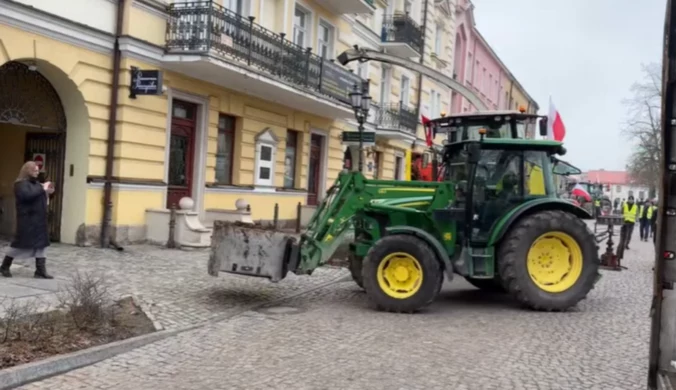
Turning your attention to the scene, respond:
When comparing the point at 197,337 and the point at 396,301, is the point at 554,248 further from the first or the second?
the point at 197,337

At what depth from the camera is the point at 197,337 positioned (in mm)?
6988

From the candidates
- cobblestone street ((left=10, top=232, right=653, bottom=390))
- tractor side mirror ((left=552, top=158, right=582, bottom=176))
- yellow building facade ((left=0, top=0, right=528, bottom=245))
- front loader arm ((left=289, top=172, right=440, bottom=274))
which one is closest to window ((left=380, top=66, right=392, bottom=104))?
yellow building facade ((left=0, top=0, right=528, bottom=245))

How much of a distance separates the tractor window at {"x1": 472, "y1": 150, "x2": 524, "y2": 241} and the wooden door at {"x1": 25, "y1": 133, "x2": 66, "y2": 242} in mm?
8354

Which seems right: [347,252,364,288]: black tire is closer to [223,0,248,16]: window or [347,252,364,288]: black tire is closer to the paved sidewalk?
the paved sidewalk

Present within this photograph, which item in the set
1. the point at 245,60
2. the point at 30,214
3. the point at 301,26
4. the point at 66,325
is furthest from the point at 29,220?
the point at 301,26

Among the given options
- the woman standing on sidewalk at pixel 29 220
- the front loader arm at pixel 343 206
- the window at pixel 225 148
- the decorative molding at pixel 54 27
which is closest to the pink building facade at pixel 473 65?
the window at pixel 225 148

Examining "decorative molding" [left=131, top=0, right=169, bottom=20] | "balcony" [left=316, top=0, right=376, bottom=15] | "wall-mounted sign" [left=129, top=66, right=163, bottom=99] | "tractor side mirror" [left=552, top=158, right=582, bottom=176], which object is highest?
"balcony" [left=316, top=0, right=376, bottom=15]

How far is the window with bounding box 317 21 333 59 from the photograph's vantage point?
811 inches

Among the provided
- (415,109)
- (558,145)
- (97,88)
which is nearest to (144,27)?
(97,88)

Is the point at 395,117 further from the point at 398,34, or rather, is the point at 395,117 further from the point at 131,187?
the point at 131,187

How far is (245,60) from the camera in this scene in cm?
1488

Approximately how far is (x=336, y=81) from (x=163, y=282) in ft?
36.1

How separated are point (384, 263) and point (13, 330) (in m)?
4.54

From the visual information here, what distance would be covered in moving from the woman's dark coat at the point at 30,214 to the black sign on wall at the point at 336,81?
10.7 meters
